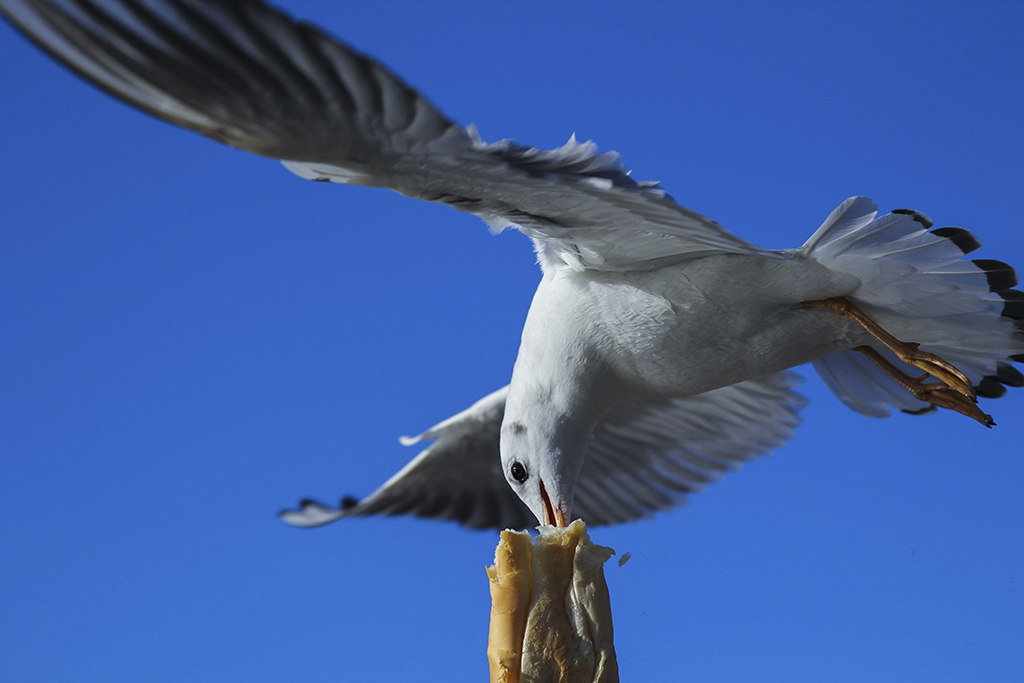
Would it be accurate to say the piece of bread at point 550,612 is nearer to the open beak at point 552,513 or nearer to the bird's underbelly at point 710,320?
the bird's underbelly at point 710,320

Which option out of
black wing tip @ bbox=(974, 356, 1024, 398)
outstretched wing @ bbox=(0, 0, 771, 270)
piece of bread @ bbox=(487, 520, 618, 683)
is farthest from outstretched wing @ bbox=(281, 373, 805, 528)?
outstretched wing @ bbox=(0, 0, 771, 270)

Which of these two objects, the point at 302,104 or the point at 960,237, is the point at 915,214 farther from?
the point at 302,104

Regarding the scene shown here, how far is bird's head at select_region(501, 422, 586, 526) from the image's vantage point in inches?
99.8

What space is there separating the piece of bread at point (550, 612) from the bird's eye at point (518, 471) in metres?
0.76

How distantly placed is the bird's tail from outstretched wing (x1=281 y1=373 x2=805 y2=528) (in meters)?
0.89

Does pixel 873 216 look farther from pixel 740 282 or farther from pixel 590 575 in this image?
pixel 590 575

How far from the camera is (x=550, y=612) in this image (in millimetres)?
1769

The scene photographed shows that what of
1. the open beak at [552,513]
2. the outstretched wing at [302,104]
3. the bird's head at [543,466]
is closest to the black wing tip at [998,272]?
the outstretched wing at [302,104]

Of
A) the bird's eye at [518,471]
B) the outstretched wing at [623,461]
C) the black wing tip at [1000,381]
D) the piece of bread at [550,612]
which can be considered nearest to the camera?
the piece of bread at [550,612]

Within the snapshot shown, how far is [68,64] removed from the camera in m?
1.36

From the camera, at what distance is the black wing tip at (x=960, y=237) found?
211 centimetres

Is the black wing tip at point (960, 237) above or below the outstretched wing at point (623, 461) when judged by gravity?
below

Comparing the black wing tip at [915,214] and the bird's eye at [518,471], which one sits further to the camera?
the bird's eye at [518,471]

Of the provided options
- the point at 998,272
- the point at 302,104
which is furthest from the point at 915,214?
the point at 302,104
